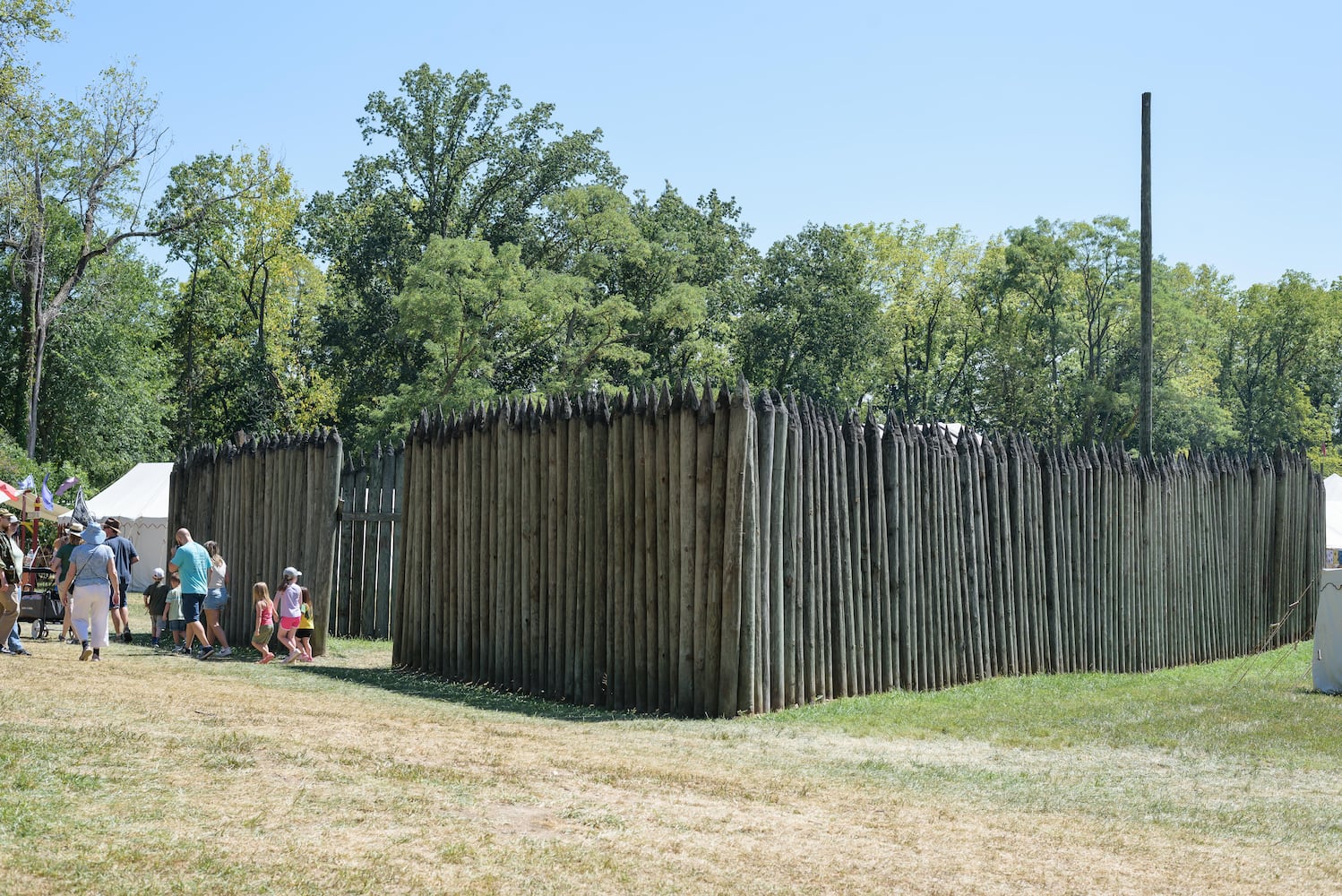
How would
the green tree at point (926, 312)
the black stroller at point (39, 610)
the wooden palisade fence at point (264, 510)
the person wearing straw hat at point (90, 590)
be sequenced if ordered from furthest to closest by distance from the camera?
1. the green tree at point (926, 312)
2. the black stroller at point (39, 610)
3. the wooden palisade fence at point (264, 510)
4. the person wearing straw hat at point (90, 590)

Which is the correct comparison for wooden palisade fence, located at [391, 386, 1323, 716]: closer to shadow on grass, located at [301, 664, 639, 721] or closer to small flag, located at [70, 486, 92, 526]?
shadow on grass, located at [301, 664, 639, 721]

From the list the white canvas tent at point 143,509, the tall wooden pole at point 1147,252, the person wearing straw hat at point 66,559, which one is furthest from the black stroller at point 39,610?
the tall wooden pole at point 1147,252

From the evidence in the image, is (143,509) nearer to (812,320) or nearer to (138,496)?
(138,496)

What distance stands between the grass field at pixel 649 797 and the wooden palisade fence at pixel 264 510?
432 cm

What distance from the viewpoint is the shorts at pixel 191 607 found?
579 inches

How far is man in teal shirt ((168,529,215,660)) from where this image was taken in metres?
14.6

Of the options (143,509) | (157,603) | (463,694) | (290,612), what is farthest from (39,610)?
(143,509)

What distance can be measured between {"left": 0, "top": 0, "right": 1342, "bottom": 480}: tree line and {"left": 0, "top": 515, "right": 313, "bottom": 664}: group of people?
18.8 m

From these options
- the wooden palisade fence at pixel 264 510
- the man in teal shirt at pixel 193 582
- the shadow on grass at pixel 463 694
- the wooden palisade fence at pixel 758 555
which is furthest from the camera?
the wooden palisade fence at pixel 264 510

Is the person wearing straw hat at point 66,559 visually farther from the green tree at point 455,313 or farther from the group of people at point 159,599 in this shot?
the green tree at point 455,313

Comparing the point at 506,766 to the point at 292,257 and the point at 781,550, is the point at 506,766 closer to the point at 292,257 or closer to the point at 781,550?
the point at 781,550

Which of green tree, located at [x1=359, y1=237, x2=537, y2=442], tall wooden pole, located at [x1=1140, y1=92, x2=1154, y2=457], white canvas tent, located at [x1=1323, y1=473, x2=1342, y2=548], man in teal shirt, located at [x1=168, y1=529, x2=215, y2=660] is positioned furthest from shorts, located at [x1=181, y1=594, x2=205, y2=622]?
green tree, located at [x1=359, y1=237, x2=537, y2=442]

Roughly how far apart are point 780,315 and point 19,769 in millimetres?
43481

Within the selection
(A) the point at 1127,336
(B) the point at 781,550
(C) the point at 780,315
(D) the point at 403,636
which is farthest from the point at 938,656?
(A) the point at 1127,336
